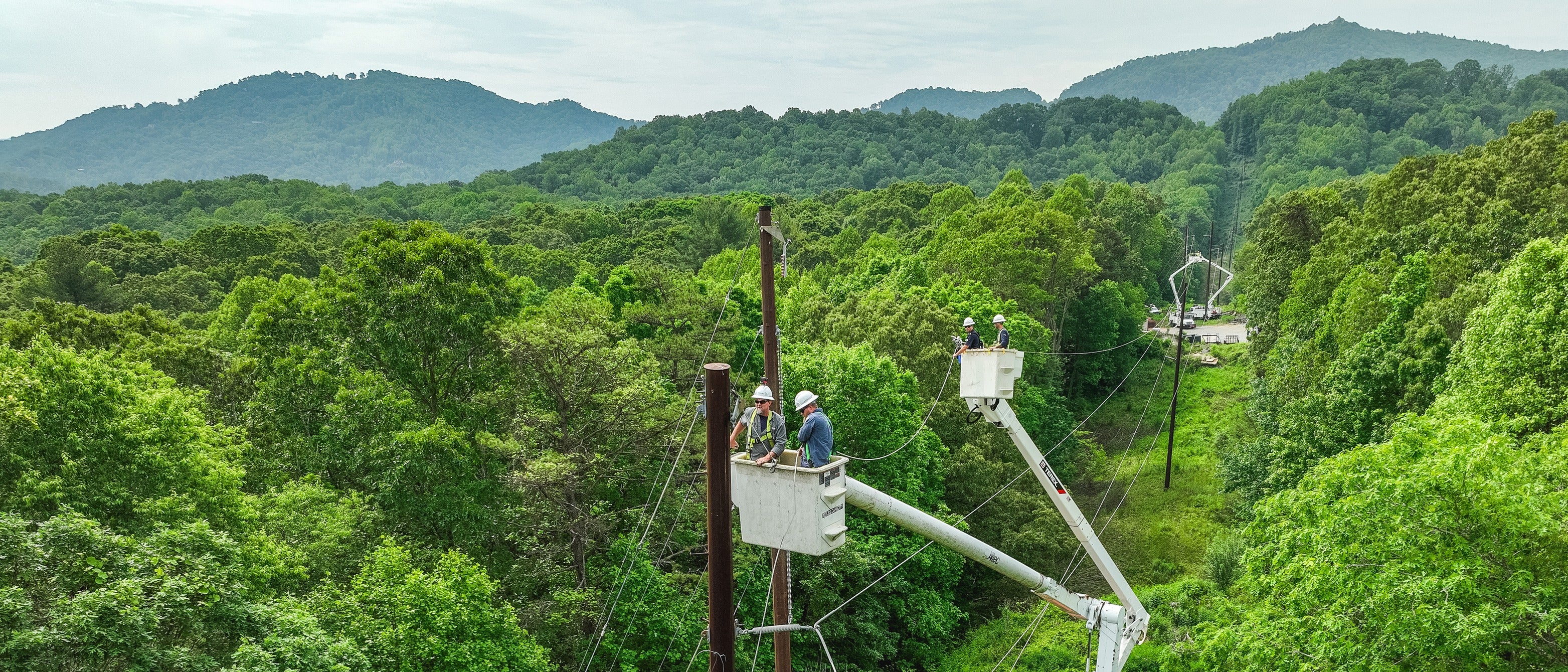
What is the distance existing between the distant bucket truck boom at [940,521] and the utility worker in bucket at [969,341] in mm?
253

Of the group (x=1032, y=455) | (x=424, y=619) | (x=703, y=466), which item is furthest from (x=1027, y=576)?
(x=703, y=466)

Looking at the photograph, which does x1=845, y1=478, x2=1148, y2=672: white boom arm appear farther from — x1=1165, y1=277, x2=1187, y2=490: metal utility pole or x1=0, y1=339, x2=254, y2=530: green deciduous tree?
x1=1165, y1=277, x2=1187, y2=490: metal utility pole

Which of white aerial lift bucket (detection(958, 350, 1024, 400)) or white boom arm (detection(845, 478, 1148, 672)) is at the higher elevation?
white aerial lift bucket (detection(958, 350, 1024, 400))

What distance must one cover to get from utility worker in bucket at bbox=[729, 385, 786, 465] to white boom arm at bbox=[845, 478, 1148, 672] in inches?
34.4

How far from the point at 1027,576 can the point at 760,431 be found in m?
5.30

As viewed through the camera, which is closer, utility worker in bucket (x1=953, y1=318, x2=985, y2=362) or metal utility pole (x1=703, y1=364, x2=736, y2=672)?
metal utility pole (x1=703, y1=364, x2=736, y2=672)

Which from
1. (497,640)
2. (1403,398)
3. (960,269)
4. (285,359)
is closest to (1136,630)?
(497,640)

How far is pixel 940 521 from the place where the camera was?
12414 mm

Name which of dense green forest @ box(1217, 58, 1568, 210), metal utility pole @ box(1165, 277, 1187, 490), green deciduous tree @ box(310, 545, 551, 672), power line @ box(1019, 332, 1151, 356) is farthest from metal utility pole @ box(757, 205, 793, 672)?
dense green forest @ box(1217, 58, 1568, 210)

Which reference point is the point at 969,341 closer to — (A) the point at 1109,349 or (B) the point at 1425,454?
(B) the point at 1425,454

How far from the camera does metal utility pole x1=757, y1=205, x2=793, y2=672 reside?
35.7 feet

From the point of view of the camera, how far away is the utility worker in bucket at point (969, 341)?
16.5 metres

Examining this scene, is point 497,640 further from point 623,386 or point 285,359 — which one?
point 285,359

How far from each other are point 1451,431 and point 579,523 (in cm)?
1689
